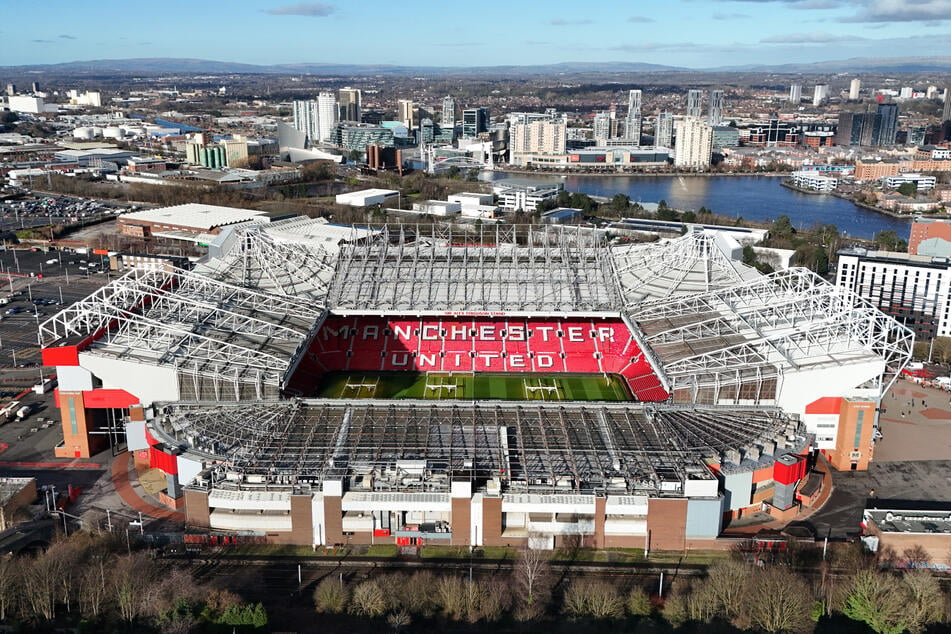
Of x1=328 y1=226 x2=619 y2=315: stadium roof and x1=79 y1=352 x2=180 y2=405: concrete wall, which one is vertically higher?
x1=328 y1=226 x2=619 y2=315: stadium roof

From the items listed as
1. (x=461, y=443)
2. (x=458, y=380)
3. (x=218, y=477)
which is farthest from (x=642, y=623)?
(x=458, y=380)

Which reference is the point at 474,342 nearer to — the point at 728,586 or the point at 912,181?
the point at 728,586

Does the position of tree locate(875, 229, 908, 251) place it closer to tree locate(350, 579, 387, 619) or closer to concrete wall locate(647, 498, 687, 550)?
concrete wall locate(647, 498, 687, 550)

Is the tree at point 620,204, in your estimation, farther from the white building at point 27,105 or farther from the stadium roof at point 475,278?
the white building at point 27,105

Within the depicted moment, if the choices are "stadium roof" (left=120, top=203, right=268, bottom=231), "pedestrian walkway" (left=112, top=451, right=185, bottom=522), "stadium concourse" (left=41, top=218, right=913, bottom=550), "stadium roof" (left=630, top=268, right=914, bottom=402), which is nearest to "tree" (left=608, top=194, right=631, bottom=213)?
"stadium roof" (left=120, top=203, right=268, bottom=231)

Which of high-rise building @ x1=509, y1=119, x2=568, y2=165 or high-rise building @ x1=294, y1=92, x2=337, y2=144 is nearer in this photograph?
high-rise building @ x1=509, y1=119, x2=568, y2=165

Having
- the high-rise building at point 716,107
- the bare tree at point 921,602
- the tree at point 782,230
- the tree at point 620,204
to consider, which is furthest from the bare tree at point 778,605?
the high-rise building at point 716,107

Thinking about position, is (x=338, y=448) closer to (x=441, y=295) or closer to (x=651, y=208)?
(x=441, y=295)

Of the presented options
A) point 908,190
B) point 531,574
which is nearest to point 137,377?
point 531,574
